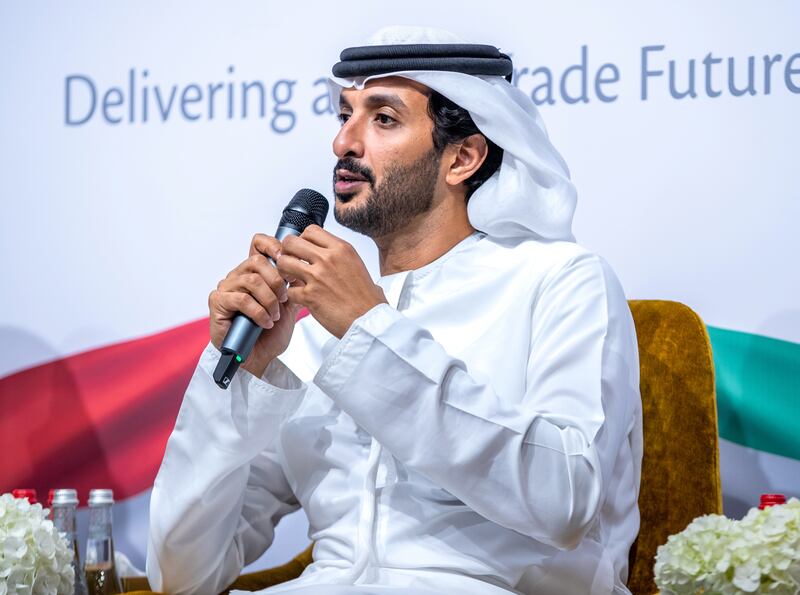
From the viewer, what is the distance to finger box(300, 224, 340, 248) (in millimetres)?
1949

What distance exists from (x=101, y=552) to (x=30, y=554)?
0.57m

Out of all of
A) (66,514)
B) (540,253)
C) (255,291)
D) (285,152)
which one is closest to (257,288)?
(255,291)

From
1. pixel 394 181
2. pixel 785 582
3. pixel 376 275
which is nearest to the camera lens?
pixel 785 582

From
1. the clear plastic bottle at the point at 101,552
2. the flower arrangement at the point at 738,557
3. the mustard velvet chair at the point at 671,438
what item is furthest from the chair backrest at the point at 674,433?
the clear plastic bottle at the point at 101,552

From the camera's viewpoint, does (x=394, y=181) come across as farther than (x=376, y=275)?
Result: No

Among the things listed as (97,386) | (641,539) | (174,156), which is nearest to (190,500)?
(641,539)

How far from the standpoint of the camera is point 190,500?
2.22 meters

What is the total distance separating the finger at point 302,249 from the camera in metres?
1.94

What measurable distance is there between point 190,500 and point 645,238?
1.35 meters

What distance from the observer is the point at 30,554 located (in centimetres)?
212

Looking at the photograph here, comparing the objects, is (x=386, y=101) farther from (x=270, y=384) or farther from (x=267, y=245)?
(x=270, y=384)

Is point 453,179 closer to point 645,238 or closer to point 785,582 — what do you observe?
→ point 645,238

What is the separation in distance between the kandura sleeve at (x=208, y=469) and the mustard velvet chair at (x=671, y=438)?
206mm

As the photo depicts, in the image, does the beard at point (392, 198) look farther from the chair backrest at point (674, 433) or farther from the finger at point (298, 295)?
the chair backrest at point (674, 433)
